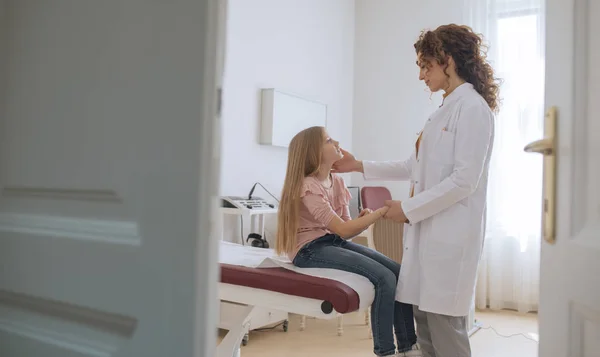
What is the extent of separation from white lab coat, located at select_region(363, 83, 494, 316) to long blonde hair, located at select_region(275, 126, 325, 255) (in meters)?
0.46

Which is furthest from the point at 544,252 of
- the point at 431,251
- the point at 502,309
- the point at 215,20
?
the point at 502,309

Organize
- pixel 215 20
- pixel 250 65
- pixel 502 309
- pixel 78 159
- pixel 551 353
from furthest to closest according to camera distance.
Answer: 1. pixel 502 309
2. pixel 250 65
3. pixel 551 353
4. pixel 78 159
5. pixel 215 20

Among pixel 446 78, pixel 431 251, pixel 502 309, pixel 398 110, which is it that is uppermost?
pixel 398 110

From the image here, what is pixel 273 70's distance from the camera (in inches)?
154

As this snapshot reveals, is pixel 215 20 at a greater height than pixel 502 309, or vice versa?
pixel 215 20

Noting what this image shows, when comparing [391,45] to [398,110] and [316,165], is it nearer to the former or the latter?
[398,110]

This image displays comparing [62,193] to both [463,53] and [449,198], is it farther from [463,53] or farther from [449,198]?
[463,53]

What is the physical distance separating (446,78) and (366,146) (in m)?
3.17

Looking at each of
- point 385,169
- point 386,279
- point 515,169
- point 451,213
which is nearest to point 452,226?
point 451,213

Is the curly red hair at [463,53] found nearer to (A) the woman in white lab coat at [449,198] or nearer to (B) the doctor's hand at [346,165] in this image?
(A) the woman in white lab coat at [449,198]

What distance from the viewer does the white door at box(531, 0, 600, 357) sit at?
0.78 meters

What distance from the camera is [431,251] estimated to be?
1.73 metres

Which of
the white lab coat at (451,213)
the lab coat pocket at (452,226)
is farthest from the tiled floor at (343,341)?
the lab coat pocket at (452,226)

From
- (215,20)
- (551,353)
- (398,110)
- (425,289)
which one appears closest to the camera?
(215,20)
